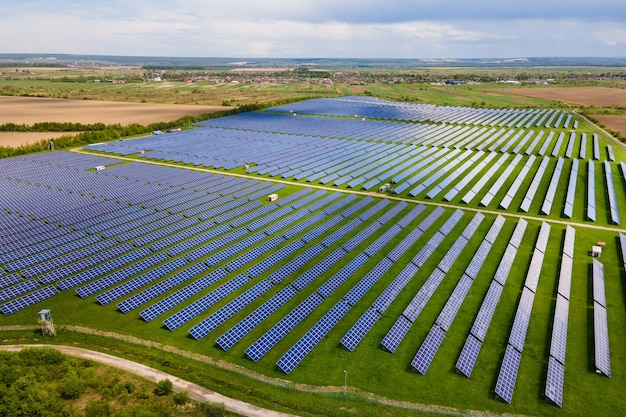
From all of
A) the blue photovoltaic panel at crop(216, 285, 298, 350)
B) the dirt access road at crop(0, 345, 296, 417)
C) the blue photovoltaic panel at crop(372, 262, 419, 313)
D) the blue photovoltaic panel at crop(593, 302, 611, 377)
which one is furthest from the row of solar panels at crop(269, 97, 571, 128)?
the dirt access road at crop(0, 345, 296, 417)

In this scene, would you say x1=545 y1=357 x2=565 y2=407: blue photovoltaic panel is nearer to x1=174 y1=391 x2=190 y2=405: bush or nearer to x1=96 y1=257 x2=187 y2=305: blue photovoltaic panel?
x1=174 y1=391 x2=190 y2=405: bush

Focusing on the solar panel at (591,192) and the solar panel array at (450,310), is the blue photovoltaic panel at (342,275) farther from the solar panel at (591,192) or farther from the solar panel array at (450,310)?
the solar panel at (591,192)

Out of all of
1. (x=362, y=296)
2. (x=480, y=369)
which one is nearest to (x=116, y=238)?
(x=362, y=296)

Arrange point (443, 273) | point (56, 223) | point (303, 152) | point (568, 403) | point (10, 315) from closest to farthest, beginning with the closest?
1. point (568, 403)
2. point (10, 315)
3. point (443, 273)
4. point (56, 223)
5. point (303, 152)

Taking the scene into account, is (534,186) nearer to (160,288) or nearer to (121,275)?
(160,288)

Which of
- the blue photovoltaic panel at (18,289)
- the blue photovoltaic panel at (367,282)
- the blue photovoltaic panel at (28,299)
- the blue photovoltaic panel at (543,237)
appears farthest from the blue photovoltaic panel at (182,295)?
the blue photovoltaic panel at (543,237)

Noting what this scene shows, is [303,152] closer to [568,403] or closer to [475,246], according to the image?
[475,246]
